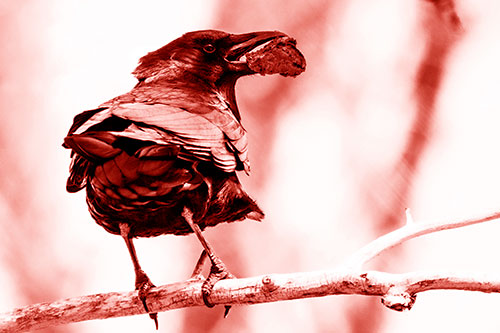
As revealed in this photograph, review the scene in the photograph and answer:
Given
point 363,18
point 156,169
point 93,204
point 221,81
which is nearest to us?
point 156,169

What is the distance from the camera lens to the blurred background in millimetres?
1714

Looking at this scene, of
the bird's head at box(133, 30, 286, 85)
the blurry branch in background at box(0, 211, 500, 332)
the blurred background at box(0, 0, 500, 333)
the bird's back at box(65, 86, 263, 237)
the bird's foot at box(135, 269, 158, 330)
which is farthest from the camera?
the blurred background at box(0, 0, 500, 333)

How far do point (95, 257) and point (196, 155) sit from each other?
0.75 m

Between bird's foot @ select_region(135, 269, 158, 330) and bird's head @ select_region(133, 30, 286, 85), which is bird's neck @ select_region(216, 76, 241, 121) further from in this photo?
bird's foot @ select_region(135, 269, 158, 330)

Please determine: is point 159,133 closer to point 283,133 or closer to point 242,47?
point 242,47

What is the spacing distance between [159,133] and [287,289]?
314 millimetres

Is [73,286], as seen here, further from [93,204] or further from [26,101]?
[93,204]

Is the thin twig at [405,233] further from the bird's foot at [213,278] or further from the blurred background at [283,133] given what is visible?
the blurred background at [283,133]

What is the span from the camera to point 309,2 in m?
1.78

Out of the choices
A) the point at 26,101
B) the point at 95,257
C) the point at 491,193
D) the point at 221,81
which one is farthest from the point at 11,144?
the point at 491,193

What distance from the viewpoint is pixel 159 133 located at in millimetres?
1113

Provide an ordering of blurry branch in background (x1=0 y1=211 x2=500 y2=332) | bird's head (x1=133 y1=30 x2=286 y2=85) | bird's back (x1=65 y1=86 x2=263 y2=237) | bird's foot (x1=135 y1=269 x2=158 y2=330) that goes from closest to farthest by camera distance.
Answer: blurry branch in background (x1=0 y1=211 x2=500 y2=332)
bird's back (x1=65 y1=86 x2=263 y2=237)
bird's foot (x1=135 y1=269 x2=158 y2=330)
bird's head (x1=133 y1=30 x2=286 y2=85)

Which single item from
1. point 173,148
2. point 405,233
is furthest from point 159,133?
point 405,233

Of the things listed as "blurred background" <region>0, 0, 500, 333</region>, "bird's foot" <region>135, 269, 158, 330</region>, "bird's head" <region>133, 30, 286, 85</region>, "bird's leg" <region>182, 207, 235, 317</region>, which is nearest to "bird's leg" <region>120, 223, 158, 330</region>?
"bird's foot" <region>135, 269, 158, 330</region>
